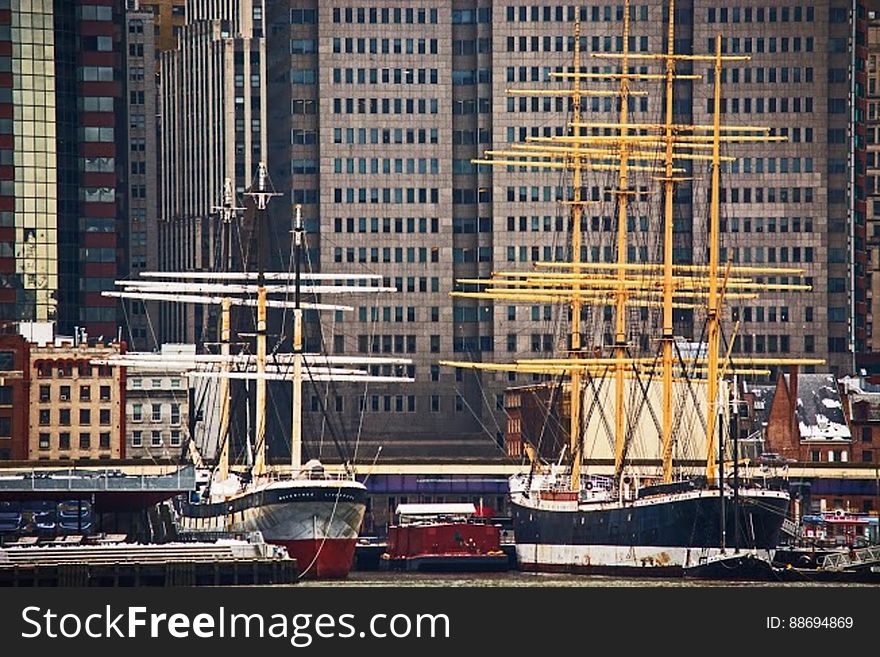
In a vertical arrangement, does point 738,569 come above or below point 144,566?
below

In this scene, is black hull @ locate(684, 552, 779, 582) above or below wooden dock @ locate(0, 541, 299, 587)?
below

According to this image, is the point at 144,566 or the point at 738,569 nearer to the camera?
the point at 144,566

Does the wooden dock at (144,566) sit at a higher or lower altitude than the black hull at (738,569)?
higher

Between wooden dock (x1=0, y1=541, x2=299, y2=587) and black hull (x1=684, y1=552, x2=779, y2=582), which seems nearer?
wooden dock (x1=0, y1=541, x2=299, y2=587)

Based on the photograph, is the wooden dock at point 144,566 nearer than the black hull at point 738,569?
Yes

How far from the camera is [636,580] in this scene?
649ft
